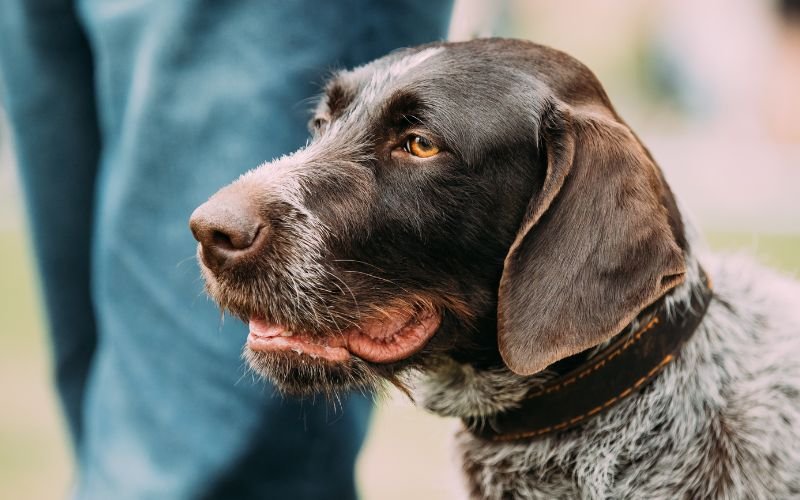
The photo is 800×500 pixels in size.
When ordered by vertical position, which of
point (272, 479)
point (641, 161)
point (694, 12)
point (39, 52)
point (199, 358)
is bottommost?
point (694, 12)

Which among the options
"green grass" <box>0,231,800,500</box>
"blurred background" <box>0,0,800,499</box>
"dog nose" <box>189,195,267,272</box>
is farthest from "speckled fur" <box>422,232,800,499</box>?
"blurred background" <box>0,0,800,499</box>

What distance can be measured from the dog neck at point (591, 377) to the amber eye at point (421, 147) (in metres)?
0.63

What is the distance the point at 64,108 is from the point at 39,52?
0.76 ft

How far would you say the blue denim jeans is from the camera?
2.98m

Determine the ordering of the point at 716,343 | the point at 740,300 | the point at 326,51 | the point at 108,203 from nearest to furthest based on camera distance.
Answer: the point at 716,343, the point at 740,300, the point at 326,51, the point at 108,203

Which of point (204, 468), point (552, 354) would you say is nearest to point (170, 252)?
point (204, 468)

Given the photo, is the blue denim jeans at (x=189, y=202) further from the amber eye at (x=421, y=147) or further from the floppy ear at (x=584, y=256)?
the floppy ear at (x=584, y=256)

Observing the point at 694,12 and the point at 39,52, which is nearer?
the point at 39,52

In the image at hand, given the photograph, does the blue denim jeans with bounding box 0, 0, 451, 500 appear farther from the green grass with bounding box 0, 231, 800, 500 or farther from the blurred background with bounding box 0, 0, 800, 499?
the blurred background with bounding box 0, 0, 800, 499

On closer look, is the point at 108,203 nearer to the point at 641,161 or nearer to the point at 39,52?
the point at 39,52

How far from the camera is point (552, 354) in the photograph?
2.38 m

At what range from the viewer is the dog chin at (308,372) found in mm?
2609

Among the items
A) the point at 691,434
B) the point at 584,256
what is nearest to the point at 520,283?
the point at 584,256

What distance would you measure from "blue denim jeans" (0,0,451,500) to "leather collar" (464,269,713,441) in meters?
0.78
